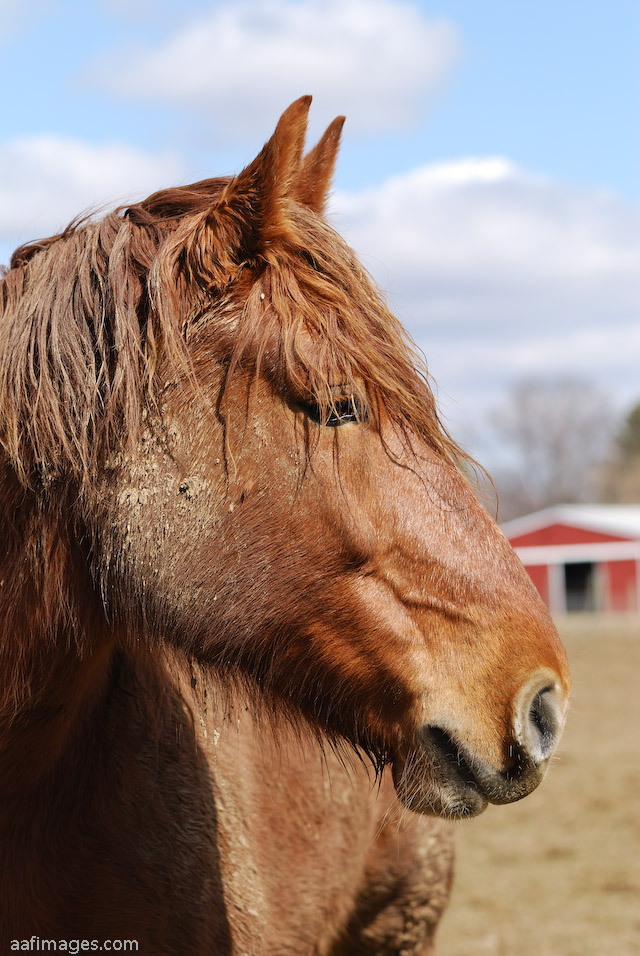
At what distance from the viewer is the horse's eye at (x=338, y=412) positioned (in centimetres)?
Result: 207

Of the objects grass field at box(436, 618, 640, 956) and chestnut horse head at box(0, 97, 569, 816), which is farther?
grass field at box(436, 618, 640, 956)

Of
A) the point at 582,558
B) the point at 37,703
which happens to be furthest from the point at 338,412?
the point at 582,558

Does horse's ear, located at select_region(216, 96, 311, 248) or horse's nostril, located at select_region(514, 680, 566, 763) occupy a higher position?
horse's ear, located at select_region(216, 96, 311, 248)

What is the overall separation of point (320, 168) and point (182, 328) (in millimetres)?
663

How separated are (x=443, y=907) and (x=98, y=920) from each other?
7.85 ft

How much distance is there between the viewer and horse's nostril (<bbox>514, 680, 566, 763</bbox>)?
1924mm

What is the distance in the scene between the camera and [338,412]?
2096 mm

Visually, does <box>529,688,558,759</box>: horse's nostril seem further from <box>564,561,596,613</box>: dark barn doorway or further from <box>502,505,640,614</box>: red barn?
<box>564,561,596,613</box>: dark barn doorway

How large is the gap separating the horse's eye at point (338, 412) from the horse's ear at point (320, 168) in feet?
2.04

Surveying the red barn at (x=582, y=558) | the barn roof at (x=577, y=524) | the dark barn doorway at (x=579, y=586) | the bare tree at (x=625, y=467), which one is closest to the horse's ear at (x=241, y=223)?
the red barn at (x=582, y=558)

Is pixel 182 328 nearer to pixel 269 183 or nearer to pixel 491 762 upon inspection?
pixel 269 183

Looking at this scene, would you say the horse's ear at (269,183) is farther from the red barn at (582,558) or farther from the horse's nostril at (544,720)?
the red barn at (582,558)

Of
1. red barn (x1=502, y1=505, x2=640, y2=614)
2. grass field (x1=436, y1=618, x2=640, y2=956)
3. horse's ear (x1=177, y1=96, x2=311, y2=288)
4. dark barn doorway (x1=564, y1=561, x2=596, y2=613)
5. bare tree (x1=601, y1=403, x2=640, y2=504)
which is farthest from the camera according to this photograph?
bare tree (x1=601, y1=403, x2=640, y2=504)

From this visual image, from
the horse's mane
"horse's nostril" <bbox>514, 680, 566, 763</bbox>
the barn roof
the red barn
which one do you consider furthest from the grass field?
the barn roof
